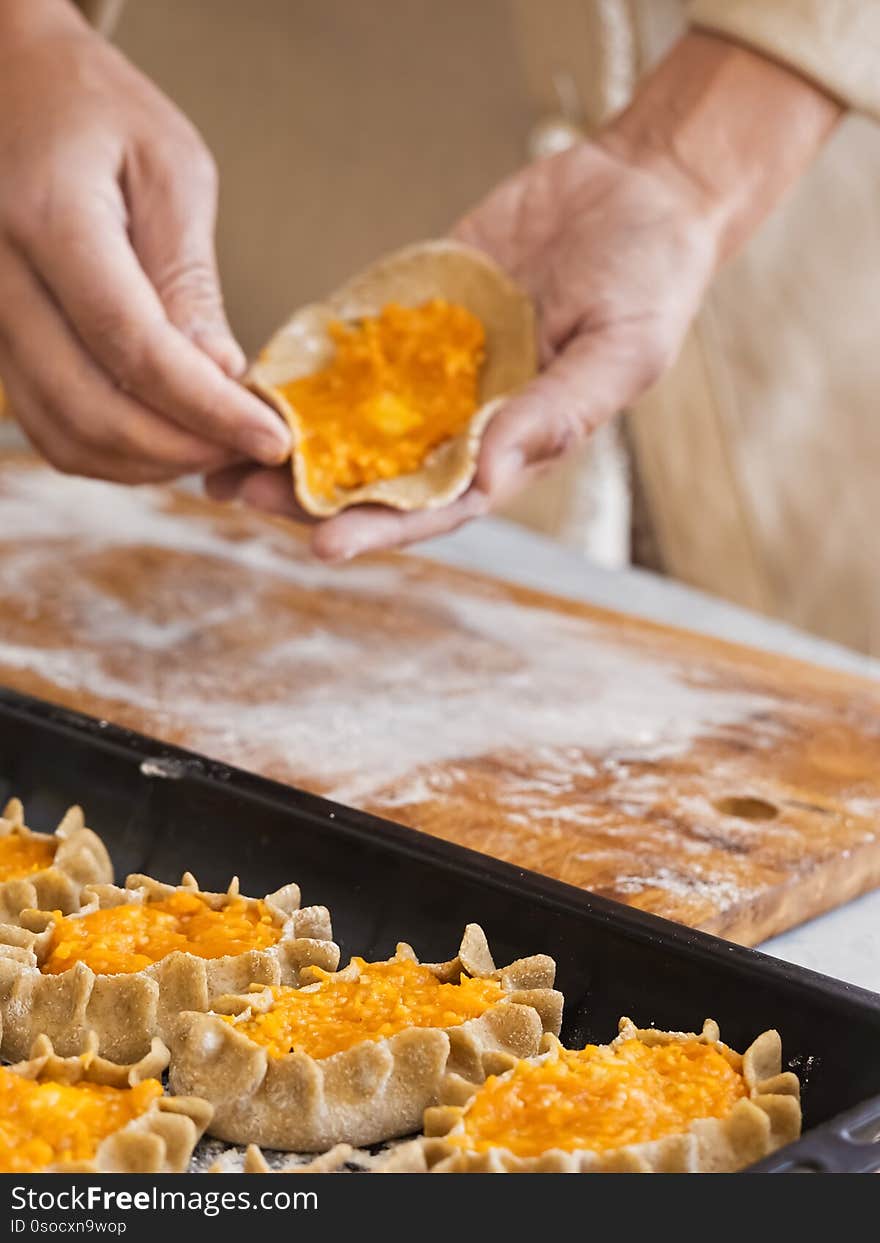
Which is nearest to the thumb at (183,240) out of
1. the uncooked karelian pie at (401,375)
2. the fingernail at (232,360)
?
the fingernail at (232,360)

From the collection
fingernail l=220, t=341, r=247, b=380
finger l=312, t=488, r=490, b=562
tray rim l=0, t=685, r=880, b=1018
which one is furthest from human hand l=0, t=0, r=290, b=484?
tray rim l=0, t=685, r=880, b=1018

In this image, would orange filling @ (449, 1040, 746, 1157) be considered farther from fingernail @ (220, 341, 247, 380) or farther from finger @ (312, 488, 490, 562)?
fingernail @ (220, 341, 247, 380)

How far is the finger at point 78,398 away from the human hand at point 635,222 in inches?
3.8

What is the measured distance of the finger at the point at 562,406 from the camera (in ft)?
5.74

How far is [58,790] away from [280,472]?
58 cm

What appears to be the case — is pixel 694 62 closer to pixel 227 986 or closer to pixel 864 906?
pixel 864 906

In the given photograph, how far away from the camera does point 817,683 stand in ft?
6.30

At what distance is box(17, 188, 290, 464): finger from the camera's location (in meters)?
1.61

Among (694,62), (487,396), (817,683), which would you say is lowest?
(817,683)

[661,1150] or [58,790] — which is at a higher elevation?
[661,1150]

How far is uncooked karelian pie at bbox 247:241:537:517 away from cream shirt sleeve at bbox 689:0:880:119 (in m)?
0.49

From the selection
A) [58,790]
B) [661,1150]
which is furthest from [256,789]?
[661,1150]

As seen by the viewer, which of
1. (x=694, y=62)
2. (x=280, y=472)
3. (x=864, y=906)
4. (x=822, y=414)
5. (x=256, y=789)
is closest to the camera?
(x=256, y=789)
